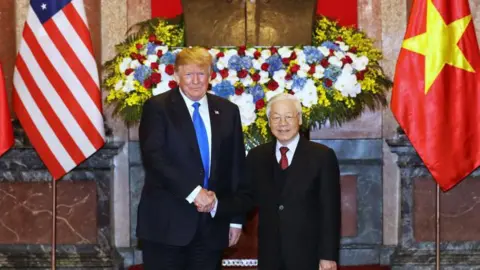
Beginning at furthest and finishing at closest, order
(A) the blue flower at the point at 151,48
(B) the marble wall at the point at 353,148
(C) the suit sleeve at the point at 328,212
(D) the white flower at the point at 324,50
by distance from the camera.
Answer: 1. (B) the marble wall at the point at 353,148
2. (A) the blue flower at the point at 151,48
3. (D) the white flower at the point at 324,50
4. (C) the suit sleeve at the point at 328,212

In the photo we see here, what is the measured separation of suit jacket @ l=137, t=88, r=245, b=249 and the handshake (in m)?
0.05

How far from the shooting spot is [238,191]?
416 cm

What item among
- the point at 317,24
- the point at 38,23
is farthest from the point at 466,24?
the point at 38,23

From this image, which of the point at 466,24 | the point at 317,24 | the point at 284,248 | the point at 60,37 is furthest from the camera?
the point at 317,24

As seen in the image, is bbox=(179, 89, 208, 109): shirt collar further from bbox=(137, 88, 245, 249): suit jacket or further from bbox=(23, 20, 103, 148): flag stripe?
bbox=(23, 20, 103, 148): flag stripe

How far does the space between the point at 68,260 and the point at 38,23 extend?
197 centimetres

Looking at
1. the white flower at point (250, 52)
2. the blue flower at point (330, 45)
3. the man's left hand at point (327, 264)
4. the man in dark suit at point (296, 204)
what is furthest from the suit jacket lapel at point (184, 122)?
the blue flower at point (330, 45)

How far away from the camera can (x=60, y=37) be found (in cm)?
562

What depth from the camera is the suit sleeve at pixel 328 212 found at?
3955 mm

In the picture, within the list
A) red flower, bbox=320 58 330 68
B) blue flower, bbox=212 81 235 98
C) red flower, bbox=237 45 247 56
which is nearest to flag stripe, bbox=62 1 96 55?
blue flower, bbox=212 81 235 98

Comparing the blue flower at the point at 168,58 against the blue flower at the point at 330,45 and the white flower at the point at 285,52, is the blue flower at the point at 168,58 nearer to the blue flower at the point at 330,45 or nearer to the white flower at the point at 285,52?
the white flower at the point at 285,52

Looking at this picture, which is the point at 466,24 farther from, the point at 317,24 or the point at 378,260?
the point at 378,260

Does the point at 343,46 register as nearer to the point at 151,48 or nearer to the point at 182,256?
the point at 151,48

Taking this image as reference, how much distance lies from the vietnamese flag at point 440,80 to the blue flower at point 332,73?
0.52 m
